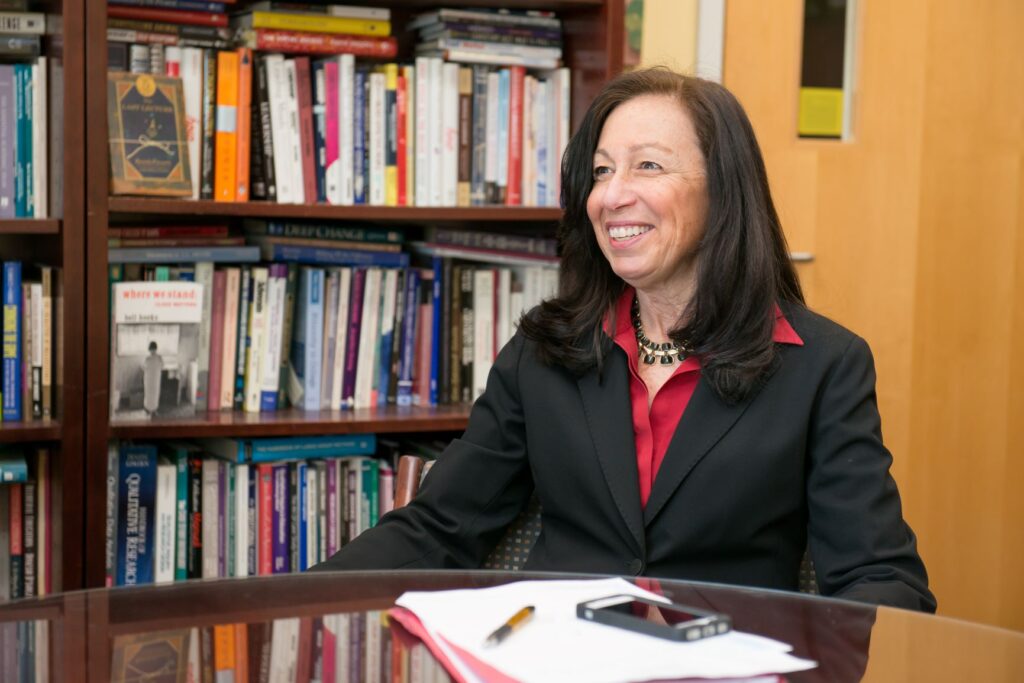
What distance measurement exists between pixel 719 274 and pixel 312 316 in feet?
3.73

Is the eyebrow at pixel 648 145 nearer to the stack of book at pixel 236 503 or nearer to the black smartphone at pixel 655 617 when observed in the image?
the black smartphone at pixel 655 617

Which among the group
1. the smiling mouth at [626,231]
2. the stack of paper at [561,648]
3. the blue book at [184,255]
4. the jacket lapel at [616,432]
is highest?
the smiling mouth at [626,231]

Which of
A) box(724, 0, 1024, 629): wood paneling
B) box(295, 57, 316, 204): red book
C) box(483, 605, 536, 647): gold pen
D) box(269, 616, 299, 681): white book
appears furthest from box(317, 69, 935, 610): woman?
box(724, 0, 1024, 629): wood paneling

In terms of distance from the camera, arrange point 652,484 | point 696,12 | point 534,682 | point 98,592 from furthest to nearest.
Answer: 1. point 696,12
2. point 652,484
3. point 98,592
4. point 534,682

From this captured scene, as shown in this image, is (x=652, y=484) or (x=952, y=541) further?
(x=952, y=541)

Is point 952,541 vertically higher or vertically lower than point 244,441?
lower

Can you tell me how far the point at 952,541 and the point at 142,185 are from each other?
2196 millimetres

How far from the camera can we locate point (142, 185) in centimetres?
242

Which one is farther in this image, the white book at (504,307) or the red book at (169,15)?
the white book at (504,307)

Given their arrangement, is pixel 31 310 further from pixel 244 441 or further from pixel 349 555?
pixel 349 555

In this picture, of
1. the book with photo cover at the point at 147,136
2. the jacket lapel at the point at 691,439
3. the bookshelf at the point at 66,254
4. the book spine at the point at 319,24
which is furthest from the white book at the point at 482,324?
the jacket lapel at the point at 691,439

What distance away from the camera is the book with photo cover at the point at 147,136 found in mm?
2412

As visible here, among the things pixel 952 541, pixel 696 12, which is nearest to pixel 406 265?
pixel 696 12

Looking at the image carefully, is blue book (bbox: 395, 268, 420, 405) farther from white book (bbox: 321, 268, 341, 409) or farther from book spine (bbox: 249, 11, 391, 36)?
book spine (bbox: 249, 11, 391, 36)
